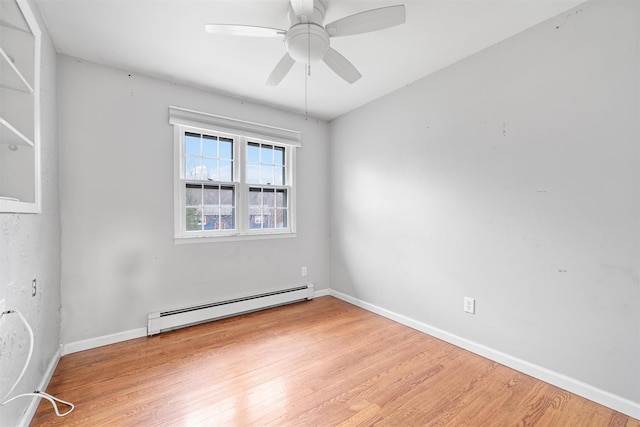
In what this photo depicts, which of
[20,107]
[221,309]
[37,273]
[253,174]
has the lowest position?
[221,309]

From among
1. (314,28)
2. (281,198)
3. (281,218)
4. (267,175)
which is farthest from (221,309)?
(314,28)

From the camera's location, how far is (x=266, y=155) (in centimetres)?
344

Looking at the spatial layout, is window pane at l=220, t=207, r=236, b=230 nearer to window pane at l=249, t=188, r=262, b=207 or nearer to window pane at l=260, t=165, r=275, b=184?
window pane at l=249, t=188, r=262, b=207

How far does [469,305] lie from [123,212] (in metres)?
3.20

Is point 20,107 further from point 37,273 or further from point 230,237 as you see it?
point 230,237

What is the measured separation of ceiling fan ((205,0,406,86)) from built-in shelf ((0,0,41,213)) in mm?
999

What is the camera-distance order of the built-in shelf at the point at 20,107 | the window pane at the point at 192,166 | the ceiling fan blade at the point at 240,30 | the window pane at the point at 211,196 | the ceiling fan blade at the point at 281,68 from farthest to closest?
the window pane at the point at 211,196
the window pane at the point at 192,166
the ceiling fan blade at the point at 281,68
the ceiling fan blade at the point at 240,30
the built-in shelf at the point at 20,107

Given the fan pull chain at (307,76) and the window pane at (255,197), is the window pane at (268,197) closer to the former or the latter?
the window pane at (255,197)

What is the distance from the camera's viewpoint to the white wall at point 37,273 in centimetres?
126

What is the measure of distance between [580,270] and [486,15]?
181 centimetres

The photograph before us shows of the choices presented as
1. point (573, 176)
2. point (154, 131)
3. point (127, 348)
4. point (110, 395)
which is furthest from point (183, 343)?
point (573, 176)

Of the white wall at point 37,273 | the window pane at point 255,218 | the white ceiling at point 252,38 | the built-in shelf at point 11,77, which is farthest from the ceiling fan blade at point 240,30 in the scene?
the window pane at point 255,218

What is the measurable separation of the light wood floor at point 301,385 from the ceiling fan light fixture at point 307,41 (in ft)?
7.12

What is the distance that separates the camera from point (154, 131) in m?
2.63
